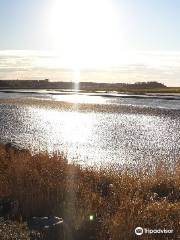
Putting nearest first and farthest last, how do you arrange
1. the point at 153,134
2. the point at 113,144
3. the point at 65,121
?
1. the point at 113,144
2. the point at 153,134
3. the point at 65,121

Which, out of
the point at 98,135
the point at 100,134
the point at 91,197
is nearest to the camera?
the point at 91,197

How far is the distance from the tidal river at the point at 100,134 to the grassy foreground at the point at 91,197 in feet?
6.45

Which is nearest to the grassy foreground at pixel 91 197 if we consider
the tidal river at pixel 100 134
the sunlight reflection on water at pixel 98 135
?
the tidal river at pixel 100 134

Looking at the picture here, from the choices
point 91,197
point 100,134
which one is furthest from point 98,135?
point 91,197

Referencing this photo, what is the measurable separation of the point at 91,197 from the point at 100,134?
18884mm

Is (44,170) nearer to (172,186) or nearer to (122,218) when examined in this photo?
(172,186)

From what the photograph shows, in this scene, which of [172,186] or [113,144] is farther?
[113,144]

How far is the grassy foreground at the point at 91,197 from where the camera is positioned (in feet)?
35.3

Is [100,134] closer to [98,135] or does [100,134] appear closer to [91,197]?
[98,135]

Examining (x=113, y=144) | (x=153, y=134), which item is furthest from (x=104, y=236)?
(x=153, y=134)

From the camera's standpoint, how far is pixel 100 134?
31547 millimetres

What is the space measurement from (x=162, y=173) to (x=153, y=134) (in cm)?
1546

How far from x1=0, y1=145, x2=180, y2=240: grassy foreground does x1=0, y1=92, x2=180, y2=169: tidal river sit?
1967 millimetres

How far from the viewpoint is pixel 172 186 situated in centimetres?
1507
